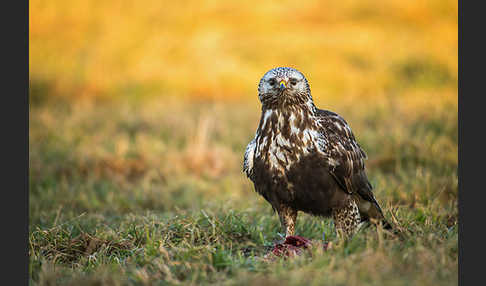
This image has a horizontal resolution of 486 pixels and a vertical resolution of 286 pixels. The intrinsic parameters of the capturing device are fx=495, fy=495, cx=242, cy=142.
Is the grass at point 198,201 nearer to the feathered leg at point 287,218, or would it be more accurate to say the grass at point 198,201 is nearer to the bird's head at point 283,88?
the feathered leg at point 287,218

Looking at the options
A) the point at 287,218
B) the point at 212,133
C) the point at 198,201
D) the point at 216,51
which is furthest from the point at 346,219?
the point at 216,51

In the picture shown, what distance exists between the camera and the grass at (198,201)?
297 centimetres

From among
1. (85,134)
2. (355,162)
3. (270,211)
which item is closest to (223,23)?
(85,134)

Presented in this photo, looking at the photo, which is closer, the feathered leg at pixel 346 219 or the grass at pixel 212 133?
the grass at pixel 212 133

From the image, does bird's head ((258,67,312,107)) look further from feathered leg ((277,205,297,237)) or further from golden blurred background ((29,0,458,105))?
golden blurred background ((29,0,458,105))

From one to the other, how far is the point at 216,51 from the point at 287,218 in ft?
30.9

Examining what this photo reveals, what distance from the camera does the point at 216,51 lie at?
12.7 meters

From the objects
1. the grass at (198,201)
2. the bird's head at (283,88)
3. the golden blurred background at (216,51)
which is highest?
the golden blurred background at (216,51)

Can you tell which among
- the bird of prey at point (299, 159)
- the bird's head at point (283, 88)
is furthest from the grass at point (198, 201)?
the bird's head at point (283, 88)

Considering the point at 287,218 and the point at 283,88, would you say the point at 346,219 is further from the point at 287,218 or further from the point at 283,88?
the point at 283,88

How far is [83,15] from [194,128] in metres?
5.99

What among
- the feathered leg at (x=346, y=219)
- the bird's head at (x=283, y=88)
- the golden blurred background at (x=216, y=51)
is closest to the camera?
the bird's head at (x=283, y=88)

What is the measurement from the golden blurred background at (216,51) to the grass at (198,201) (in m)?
1.12

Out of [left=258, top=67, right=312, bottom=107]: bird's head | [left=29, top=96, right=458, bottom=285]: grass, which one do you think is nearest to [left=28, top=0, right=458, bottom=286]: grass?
[left=29, top=96, right=458, bottom=285]: grass
